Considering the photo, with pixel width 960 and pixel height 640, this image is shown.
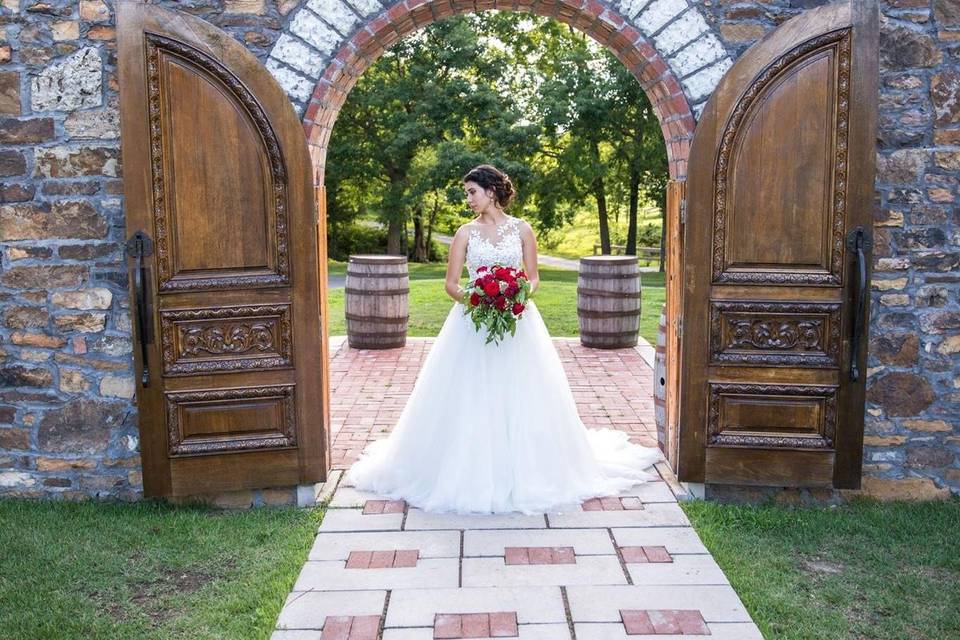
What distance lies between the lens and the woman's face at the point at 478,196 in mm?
4988

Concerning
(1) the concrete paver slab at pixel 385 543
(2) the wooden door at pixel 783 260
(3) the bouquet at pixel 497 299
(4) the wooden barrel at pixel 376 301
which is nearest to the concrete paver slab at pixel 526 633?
(1) the concrete paver slab at pixel 385 543

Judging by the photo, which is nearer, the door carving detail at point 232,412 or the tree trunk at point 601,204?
the door carving detail at point 232,412

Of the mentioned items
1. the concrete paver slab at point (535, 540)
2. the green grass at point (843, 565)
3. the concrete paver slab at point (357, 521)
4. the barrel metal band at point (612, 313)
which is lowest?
the green grass at point (843, 565)

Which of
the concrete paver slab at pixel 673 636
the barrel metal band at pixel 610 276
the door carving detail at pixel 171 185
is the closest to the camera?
the concrete paver slab at pixel 673 636

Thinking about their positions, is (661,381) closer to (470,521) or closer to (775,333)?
(775,333)

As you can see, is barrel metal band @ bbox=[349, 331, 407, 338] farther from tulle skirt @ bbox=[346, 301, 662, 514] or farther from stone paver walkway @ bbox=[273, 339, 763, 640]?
tulle skirt @ bbox=[346, 301, 662, 514]

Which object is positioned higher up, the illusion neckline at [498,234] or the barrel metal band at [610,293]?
the illusion neckline at [498,234]

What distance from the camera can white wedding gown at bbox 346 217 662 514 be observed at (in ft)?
15.7

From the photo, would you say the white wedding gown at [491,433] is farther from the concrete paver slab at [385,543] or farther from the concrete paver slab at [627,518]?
the concrete paver slab at [385,543]

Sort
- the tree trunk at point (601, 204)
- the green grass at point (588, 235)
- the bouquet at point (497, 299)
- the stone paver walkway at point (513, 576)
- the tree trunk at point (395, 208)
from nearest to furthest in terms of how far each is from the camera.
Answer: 1. the stone paver walkway at point (513, 576)
2. the bouquet at point (497, 299)
3. the tree trunk at point (601, 204)
4. the tree trunk at point (395, 208)
5. the green grass at point (588, 235)

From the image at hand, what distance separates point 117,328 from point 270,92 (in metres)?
1.53

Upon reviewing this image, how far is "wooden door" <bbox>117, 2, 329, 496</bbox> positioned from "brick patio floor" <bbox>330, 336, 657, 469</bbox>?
41.7 inches

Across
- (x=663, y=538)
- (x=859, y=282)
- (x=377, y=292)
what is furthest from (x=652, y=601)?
(x=377, y=292)

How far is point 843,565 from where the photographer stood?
406 centimetres
